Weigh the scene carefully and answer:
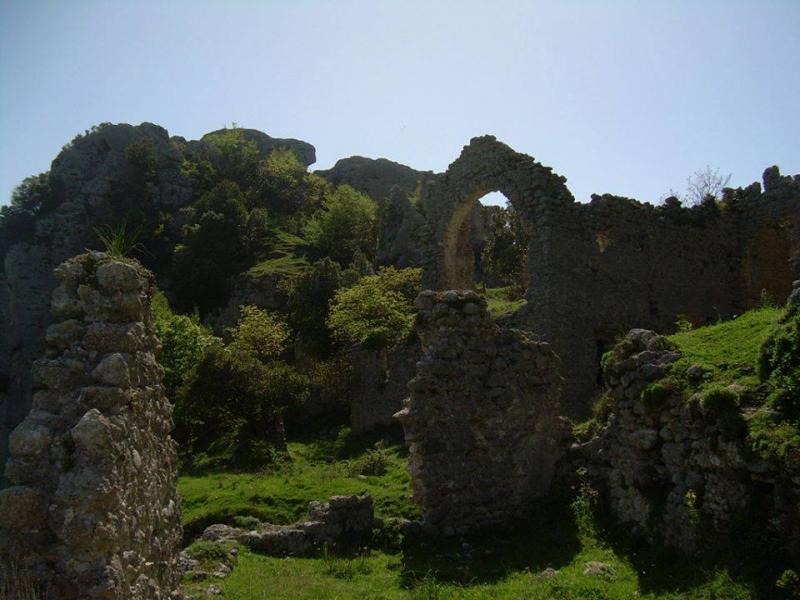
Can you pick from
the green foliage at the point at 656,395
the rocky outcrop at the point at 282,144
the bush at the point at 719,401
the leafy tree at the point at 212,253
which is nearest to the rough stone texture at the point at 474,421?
Result: the green foliage at the point at 656,395

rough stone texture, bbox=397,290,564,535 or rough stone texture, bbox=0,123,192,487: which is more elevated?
rough stone texture, bbox=0,123,192,487

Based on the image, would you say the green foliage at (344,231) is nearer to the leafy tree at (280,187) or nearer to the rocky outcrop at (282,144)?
the leafy tree at (280,187)

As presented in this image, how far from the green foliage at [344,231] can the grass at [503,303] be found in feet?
55.1

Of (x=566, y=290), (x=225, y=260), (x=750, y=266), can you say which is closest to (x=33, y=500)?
(x=566, y=290)

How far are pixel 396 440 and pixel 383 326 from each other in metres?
6.05

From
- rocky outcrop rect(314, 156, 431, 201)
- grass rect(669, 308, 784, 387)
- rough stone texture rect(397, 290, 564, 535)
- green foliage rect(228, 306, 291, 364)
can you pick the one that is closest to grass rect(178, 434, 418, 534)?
rough stone texture rect(397, 290, 564, 535)

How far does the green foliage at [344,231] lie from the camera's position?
49188mm

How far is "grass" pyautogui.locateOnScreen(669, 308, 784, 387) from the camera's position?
8570 mm

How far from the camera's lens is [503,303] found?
2339 cm

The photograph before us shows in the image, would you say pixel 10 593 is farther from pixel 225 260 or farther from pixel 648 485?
pixel 225 260

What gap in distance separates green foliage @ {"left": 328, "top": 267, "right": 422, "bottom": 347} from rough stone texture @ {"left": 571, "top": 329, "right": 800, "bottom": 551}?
13054 mm

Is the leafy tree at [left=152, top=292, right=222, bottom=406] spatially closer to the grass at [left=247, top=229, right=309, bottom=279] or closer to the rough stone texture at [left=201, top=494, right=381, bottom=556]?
the grass at [left=247, top=229, right=309, bottom=279]

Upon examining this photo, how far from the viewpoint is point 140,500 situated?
626 centimetres

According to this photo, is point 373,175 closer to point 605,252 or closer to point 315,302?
point 315,302
